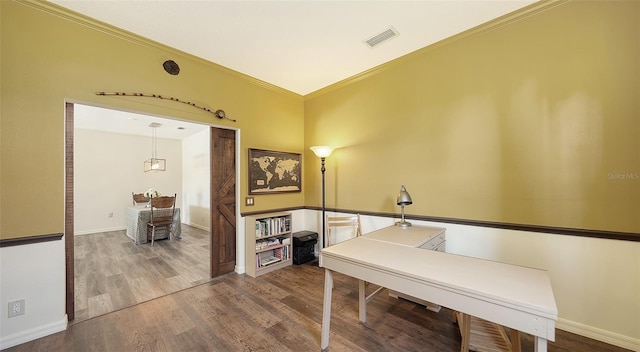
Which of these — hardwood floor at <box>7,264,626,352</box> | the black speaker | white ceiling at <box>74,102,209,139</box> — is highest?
white ceiling at <box>74,102,209,139</box>

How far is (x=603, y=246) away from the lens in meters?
1.85

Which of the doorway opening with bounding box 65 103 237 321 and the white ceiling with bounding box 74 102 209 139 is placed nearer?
the doorway opening with bounding box 65 103 237 321

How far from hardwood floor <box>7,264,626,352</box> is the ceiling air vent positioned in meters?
2.90

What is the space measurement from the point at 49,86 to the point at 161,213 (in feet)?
11.3

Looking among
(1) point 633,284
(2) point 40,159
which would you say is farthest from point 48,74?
(1) point 633,284

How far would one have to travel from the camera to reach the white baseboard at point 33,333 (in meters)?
1.82

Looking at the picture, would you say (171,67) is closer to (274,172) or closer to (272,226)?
(274,172)

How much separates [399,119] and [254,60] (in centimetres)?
202

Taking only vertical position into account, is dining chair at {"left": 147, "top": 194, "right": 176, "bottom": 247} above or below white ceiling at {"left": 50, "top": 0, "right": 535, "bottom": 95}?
below

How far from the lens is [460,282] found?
1.20 metres

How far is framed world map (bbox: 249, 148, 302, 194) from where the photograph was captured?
3449 millimetres

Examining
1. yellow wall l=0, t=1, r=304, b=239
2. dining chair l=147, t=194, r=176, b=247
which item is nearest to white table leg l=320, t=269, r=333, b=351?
yellow wall l=0, t=1, r=304, b=239

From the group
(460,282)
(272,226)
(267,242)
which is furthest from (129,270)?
(460,282)

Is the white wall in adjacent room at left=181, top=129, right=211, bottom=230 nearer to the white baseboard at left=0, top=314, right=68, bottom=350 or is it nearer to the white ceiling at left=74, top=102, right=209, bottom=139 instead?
the white ceiling at left=74, top=102, right=209, bottom=139
